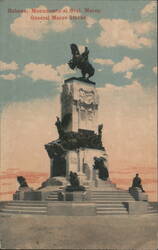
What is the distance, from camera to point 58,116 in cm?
3067

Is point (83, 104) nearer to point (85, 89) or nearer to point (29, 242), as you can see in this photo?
point (85, 89)

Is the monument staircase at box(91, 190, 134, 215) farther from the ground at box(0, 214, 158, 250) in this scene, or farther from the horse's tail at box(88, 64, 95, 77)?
the horse's tail at box(88, 64, 95, 77)

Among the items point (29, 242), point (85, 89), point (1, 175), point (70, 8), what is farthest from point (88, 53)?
point (29, 242)

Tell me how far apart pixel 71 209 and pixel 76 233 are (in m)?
2.34

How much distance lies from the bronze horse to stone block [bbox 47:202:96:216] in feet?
39.8

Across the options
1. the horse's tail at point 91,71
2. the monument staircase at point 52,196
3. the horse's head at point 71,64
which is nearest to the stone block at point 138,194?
the monument staircase at point 52,196

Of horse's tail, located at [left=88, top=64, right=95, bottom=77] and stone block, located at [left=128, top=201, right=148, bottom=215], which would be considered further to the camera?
horse's tail, located at [left=88, top=64, right=95, bottom=77]

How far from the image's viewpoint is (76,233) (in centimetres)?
1930

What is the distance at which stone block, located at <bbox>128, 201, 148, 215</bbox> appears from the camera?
23516mm

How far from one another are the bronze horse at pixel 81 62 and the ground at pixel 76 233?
12.8 m

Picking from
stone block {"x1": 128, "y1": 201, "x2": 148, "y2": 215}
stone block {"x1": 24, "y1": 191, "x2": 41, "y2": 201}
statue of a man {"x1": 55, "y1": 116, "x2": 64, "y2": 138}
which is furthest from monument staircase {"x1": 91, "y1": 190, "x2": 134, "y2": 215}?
statue of a man {"x1": 55, "y1": 116, "x2": 64, "y2": 138}

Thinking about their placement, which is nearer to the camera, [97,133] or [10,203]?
[10,203]

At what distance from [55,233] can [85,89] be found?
13.8 m

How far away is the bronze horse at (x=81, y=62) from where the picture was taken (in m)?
30.4
